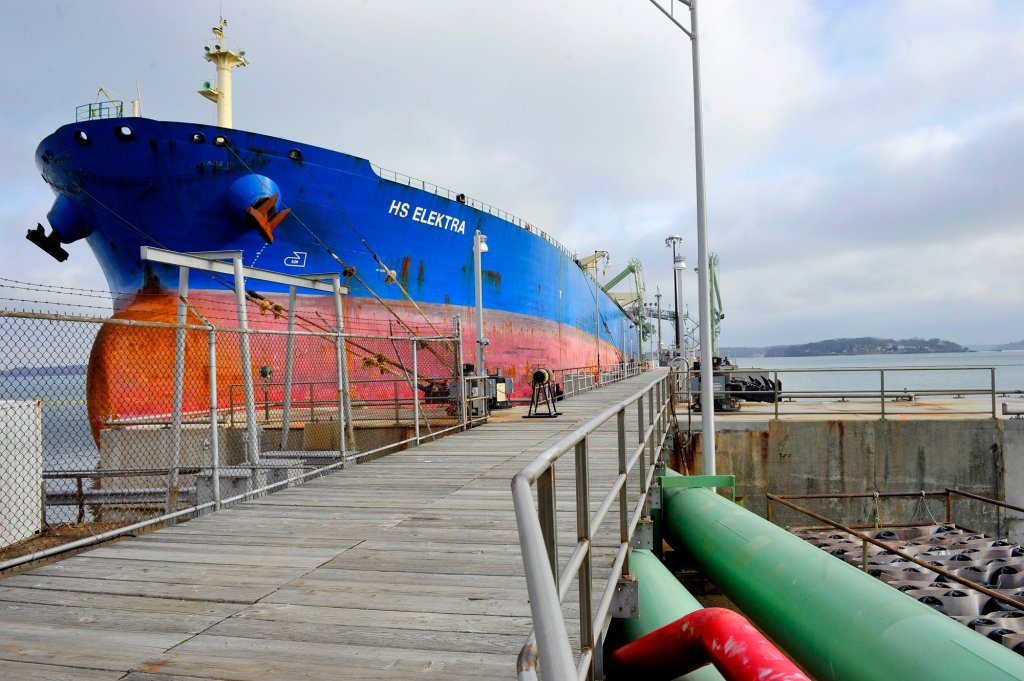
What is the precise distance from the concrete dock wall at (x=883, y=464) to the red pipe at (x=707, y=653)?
A: 34.0ft

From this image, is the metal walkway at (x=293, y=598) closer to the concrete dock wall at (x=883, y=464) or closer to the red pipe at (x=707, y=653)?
the red pipe at (x=707, y=653)

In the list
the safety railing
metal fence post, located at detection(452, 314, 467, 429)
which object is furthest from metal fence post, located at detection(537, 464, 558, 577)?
metal fence post, located at detection(452, 314, 467, 429)

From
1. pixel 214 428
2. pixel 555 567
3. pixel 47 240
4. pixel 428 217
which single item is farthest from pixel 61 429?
pixel 555 567

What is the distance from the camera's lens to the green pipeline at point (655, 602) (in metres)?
5.50

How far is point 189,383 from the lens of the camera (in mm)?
17031

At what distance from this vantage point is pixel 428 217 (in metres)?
24.2

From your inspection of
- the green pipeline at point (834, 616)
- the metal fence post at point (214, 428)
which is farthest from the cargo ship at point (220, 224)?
the green pipeline at point (834, 616)

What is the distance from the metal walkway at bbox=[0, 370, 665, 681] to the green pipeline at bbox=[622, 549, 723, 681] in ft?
3.36

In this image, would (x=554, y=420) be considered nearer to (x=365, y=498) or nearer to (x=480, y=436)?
(x=480, y=436)

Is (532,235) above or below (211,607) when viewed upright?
above

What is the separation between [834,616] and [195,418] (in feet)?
45.9

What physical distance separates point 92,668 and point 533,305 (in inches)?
1171

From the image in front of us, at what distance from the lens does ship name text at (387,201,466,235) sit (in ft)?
75.0

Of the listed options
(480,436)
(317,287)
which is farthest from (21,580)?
(317,287)
